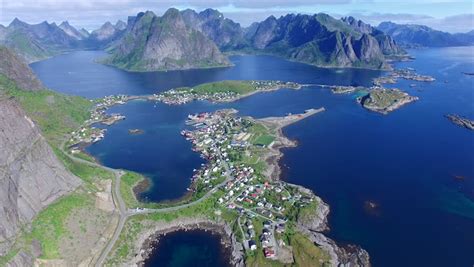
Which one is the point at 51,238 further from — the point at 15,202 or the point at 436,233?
the point at 436,233

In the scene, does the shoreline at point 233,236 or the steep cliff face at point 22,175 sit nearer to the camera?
the steep cliff face at point 22,175

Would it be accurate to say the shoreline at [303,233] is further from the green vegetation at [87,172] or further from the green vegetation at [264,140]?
the green vegetation at [264,140]

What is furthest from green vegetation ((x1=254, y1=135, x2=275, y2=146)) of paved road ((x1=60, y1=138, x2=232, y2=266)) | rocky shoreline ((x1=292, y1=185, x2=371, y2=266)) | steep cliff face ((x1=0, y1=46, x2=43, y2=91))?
steep cliff face ((x1=0, y1=46, x2=43, y2=91))

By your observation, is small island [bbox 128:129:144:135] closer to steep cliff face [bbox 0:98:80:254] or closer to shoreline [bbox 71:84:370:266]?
shoreline [bbox 71:84:370:266]

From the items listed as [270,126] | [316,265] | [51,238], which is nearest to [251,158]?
[270,126]

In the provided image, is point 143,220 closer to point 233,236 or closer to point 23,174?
point 233,236

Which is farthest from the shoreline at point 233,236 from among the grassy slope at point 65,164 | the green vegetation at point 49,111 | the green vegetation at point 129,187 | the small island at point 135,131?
the green vegetation at point 49,111

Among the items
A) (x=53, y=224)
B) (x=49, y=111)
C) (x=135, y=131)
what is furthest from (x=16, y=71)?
(x=53, y=224)

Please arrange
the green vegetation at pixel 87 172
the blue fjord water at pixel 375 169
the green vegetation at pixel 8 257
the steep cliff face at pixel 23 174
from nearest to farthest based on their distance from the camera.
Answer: the green vegetation at pixel 8 257 → the steep cliff face at pixel 23 174 → the blue fjord water at pixel 375 169 → the green vegetation at pixel 87 172
